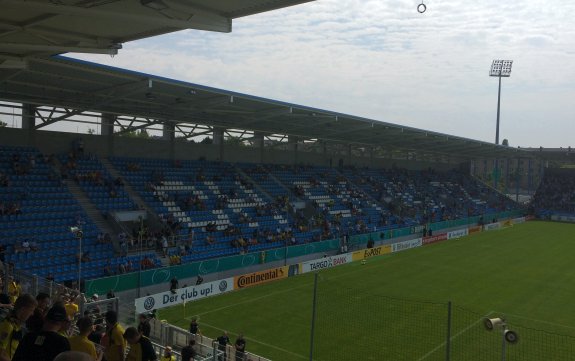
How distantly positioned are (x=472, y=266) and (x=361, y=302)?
460 inches

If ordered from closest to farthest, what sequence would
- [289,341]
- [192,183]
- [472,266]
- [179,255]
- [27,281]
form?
[27,281], [289,341], [179,255], [472,266], [192,183]

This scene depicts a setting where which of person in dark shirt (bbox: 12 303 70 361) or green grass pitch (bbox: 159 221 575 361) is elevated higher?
person in dark shirt (bbox: 12 303 70 361)

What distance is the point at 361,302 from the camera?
21.8 metres

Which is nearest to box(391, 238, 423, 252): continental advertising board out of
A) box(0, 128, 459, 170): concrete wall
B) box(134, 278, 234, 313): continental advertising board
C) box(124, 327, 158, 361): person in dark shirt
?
box(0, 128, 459, 170): concrete wall

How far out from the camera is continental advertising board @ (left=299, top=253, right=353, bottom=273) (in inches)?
1080

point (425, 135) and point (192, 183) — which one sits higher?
point (425, 135)

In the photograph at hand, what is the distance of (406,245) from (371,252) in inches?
198

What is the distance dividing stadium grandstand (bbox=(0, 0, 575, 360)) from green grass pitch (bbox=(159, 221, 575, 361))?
278cm

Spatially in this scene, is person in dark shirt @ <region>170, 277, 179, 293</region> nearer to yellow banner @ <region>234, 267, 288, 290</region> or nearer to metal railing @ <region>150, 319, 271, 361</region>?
yellow banner @ <region>234, 267, 288, 290</region>

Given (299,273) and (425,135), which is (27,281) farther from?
(425,135)

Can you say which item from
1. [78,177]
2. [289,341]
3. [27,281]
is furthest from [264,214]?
[27,281]

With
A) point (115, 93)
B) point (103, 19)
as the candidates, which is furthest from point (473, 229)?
point (103, 19)

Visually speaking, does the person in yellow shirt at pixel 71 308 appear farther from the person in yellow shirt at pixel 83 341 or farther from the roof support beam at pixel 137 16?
the roof support beam at pixel 137 16

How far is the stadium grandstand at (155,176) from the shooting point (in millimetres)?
9711
